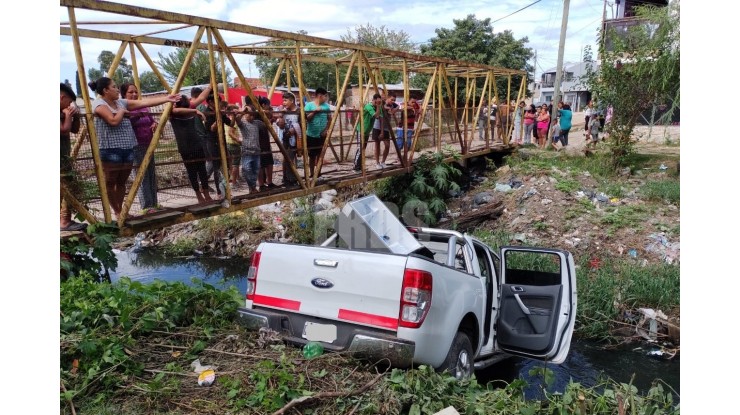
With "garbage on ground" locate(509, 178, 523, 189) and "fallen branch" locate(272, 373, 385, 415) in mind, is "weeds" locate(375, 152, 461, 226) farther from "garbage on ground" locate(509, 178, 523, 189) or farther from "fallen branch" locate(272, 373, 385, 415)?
"fallen branch" locate(272, 373, 385, 415)

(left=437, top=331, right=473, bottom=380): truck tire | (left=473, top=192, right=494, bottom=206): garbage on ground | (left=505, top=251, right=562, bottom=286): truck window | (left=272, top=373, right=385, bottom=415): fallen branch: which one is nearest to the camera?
(left=272, top=373, right=385, bottom=415): fallen branch

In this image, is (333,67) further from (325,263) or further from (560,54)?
(325,263)

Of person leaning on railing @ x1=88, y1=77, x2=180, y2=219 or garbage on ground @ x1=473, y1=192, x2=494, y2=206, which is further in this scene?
garbage on ground @ x1=473, y1=192, x2=494, y2=206

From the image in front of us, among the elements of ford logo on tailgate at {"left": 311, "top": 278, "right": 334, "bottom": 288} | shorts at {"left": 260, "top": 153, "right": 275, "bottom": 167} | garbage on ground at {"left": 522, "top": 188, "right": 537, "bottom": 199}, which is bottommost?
garbage on ground at {"left": 522, "top": 188, "right": 537, "bottom": 199}

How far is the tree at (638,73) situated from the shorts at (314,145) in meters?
8.57

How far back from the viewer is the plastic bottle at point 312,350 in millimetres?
3318

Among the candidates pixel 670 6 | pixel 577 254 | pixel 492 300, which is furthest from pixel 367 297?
pixel 670 6

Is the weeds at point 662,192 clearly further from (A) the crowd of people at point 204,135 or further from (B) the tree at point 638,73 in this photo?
(A) the crowd of people at point 204,135

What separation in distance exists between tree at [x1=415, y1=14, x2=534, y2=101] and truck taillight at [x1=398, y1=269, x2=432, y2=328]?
29879mm

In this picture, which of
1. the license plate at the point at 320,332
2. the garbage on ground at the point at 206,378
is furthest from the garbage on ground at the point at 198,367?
the license plate at the point at 320,332

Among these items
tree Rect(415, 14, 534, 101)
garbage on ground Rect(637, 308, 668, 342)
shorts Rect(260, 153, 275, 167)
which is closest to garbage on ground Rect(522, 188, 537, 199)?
garbage on ground Rect(637, 308, 668, 342)

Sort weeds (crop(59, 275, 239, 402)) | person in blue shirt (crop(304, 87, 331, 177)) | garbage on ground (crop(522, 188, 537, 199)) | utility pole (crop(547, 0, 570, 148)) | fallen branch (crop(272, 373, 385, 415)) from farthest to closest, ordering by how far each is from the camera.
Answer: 1. utility pole (crop(547, 0, 570, 148))
2. garbage on ground (crop(522, 188, 537, 199))
3. person in blue shirt (crop(304, 87, 331, 177))
4. weeds (crop(59, 275, 239, 402))
5. fallen branch (crop(272, 373, 385, 415))

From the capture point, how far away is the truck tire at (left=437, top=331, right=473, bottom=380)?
3.64m

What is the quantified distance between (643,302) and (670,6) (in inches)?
338
